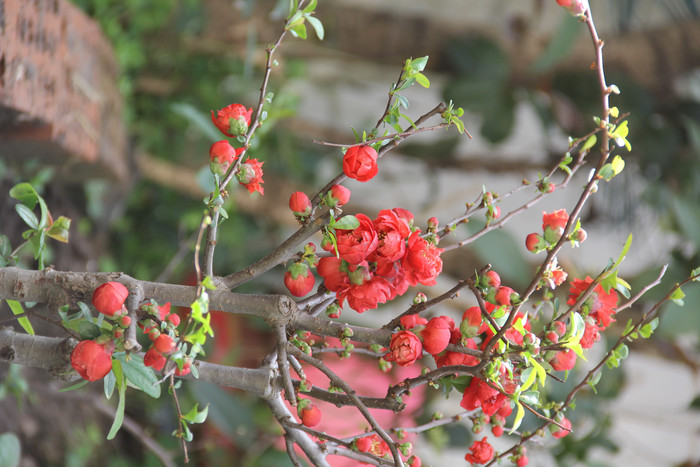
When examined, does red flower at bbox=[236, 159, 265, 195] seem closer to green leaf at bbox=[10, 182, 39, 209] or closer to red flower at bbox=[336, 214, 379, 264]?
red flower at bbox=[336, 214, 379, 264]

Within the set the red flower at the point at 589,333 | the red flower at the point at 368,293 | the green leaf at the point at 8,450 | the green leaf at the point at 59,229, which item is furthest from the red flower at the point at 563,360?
the green leaf at the point at 8,450

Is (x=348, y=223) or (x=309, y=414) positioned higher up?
(x=348, y=223)

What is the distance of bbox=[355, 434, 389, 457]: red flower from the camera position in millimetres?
431

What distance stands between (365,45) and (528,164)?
422 mm

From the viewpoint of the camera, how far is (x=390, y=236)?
368 millimetres

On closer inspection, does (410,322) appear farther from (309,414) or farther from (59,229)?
(59,229)

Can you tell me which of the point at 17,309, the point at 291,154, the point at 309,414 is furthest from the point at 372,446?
the point at 291,154

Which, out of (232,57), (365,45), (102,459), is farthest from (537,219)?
(102,459)

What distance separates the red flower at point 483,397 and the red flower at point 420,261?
78mm

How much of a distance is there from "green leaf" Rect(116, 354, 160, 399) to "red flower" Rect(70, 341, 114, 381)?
0.03 ft

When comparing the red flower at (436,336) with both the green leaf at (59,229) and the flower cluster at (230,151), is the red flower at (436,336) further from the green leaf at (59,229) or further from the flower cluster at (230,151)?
the green leaf at (59,229)

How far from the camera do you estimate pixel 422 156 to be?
1277 mm

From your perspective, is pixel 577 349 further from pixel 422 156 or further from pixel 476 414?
pixel 422 156

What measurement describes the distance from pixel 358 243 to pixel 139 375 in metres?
0.16
